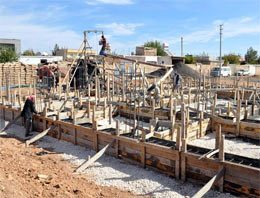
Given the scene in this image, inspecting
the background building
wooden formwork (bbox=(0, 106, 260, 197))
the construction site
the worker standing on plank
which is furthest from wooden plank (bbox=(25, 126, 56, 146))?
the background building

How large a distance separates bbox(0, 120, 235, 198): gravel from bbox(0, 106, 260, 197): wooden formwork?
0.56 feet

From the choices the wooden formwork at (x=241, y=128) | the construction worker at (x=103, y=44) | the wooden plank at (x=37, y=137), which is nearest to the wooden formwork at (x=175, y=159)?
the wooden plank at (x=37, y=137)

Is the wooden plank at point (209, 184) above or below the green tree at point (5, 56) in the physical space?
below

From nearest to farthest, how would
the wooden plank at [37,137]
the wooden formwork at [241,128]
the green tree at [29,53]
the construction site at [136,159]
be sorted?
the construction site at [136,159] → the wooden plank at [37,137] → the wooden formwork at [241,128] → the green tree at [29,53]

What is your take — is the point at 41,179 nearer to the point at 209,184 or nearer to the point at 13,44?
the point at 209,184

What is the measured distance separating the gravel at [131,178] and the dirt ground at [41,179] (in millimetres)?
236

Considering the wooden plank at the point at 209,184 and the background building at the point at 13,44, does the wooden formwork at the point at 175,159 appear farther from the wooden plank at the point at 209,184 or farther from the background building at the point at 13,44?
the background building at the point at 13,44

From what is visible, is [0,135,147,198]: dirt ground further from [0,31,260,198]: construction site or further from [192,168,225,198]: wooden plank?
[192,168,225,198]: wooden plank

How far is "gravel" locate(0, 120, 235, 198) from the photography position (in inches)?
205

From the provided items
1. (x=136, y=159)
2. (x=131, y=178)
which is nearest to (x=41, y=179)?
(x=131, y=178)

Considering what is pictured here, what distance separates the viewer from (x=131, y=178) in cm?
580

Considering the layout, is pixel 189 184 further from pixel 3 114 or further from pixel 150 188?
pixel 3 114

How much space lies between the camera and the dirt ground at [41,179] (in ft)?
15.8

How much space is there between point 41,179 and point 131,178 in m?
1.87
